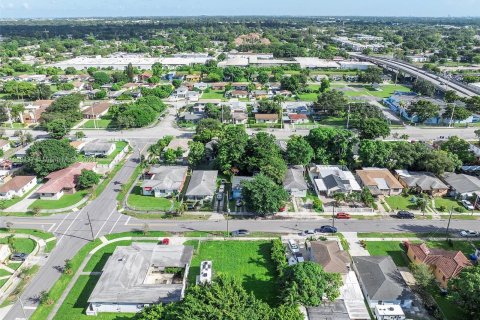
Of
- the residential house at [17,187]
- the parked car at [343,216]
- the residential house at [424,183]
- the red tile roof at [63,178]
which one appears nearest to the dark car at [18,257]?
the red tile roof at [63,178]

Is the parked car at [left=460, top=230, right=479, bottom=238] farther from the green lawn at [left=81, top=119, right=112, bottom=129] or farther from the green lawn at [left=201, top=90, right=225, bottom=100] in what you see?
the green lawn at [left=201, top=90, right=225, bottom=100]

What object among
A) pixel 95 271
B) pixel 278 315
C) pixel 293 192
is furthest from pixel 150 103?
pixel 278 315

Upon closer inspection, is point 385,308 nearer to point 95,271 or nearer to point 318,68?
point 95,271

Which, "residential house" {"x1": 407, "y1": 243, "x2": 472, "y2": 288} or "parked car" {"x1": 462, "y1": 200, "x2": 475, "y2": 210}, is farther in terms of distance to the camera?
"parked car" {"x1": 462, "y1": 200, "x2": 475, "y2": 210}

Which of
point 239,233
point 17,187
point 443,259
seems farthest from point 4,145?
point 443,259

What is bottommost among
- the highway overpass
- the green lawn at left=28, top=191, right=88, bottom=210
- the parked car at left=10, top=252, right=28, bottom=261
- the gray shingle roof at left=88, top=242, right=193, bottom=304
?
the green lawn at left=28, top=191, right=88, bottom=210

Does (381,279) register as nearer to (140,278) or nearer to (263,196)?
(263,196)

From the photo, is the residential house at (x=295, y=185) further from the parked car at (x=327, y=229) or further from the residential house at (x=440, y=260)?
the residential house at (x=440, y=260)

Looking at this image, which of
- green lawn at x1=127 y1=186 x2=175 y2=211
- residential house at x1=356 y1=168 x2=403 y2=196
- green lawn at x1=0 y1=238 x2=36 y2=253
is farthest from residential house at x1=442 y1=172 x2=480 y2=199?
green lawn at x1=0 y1=238 x2=36 y2=253
